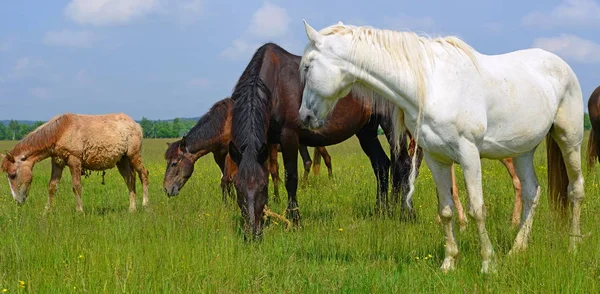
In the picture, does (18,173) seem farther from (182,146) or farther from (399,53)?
(399,53)

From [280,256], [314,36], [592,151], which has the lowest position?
[280,256]

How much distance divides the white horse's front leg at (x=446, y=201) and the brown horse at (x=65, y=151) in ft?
19.4

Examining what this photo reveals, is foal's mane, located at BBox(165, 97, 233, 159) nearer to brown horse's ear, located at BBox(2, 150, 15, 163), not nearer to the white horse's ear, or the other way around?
brown horse's ear, located at BBox(2, 150, 15, 163)

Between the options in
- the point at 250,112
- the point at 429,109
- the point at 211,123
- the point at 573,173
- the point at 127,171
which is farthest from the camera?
the point at 127,171

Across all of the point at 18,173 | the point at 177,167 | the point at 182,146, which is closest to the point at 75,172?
the point at 18,173

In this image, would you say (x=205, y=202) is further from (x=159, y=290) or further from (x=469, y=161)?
(x=469, y=161)

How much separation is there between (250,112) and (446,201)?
247cm

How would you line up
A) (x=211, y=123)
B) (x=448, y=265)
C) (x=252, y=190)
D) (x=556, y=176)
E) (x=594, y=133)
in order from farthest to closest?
(x=594, y=133) → (x=211, y=123) → (x=556, y=176) → (x=252, y=190) → (x=448, y=265)

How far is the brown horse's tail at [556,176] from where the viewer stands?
5.82 metres

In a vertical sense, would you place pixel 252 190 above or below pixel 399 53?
below

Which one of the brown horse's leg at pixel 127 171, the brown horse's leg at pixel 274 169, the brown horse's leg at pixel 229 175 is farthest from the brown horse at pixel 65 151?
the brown horse's leg at pixel 274 169

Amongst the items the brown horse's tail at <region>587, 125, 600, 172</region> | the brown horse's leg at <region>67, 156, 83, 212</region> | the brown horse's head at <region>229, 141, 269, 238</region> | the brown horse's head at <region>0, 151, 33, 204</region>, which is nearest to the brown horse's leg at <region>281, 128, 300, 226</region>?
the brown horse's head at <region>229, 141, 269, 238</region>

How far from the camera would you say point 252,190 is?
18.8ft

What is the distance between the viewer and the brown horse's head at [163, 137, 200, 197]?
8625mm
